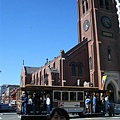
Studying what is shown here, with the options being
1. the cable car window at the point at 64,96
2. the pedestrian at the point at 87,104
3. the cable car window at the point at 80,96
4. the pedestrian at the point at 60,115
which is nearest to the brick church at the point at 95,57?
the cable car window at the point at 80,96

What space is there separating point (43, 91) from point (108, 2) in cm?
3367

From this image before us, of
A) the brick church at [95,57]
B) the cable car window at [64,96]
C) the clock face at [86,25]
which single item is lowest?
the cable car window at [64,96]

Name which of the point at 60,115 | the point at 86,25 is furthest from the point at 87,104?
the point at 86,25

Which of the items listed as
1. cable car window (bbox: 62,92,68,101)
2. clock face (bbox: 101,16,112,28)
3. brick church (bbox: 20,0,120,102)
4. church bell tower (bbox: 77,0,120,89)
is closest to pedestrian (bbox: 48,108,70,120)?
cable car window (bbox: 62,92,68,101)

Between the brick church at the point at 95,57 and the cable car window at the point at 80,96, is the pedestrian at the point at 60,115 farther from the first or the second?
the brick church at the point at 95,57

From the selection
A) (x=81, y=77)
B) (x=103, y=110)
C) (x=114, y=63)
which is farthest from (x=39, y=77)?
(x=103, y=110)

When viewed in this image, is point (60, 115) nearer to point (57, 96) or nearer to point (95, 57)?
point (57, 96)

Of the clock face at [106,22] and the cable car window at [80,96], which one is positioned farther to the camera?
the clock face at [106,22]

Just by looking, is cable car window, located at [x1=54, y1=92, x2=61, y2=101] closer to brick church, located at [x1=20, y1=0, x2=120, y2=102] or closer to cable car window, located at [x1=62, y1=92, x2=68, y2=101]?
cable car window, located at [x1=62, y1=92, x2=68, y2=101]

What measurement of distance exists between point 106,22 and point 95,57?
8.34 m

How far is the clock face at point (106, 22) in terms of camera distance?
4384cm

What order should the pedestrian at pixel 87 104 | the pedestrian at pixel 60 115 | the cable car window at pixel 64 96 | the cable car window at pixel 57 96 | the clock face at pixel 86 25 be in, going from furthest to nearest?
the clock face at pixel 86 25 < the pedestrian at pixel 87 104 < the cable car window at pixel 64 96 < the cable car window at pixel 57 96 < the pedestrian at pixel 60 115

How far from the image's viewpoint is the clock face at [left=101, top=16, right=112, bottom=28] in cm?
4384

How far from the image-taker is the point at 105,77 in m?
37.3
